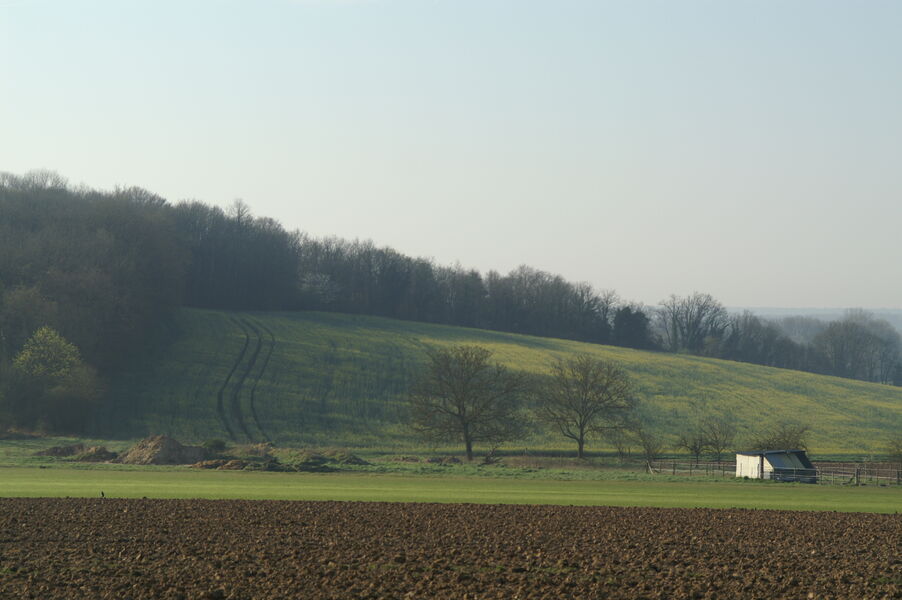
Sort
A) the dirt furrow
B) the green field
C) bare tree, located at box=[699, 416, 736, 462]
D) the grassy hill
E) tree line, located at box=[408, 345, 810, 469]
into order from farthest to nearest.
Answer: the grassy hill < the dirt furrow < tree line, located at box=[408, 345, 810, 469] < bare tree, located at box=[699, 416, 736, 462] < the green field

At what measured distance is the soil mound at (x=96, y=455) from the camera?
51844 mm

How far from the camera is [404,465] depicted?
5212 centimetres

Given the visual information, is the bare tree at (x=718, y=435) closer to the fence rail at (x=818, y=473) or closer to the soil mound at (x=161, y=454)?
the fence rail at (x=818, y=473)

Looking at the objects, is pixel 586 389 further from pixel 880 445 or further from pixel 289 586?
pixel 289 586

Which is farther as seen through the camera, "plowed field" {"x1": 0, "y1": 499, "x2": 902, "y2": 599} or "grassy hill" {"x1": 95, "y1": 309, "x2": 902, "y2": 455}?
"grassy hill" {"x1": 95, "y1": 309, "x2": 902, "y2": 455}

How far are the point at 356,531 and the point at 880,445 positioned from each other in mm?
65389

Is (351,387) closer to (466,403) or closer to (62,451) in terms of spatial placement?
(466,403)

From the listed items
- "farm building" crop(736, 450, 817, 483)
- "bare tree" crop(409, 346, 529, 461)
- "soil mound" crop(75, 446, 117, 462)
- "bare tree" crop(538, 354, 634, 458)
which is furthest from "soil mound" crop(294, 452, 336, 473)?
"farm building" crop(736, 450, 817, 483)

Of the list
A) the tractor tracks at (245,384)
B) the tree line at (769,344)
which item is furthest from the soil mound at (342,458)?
the tree line at (769,344)

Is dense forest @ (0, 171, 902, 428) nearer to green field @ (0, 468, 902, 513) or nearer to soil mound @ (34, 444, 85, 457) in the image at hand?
soil mound @ (34, 444, 85, 457)

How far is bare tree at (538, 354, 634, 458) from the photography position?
2630 inches

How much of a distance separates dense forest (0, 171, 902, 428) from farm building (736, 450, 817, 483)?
4711 cm

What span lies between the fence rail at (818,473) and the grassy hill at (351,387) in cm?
1434

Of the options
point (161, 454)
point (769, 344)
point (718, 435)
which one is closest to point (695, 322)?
point (769, 344)
